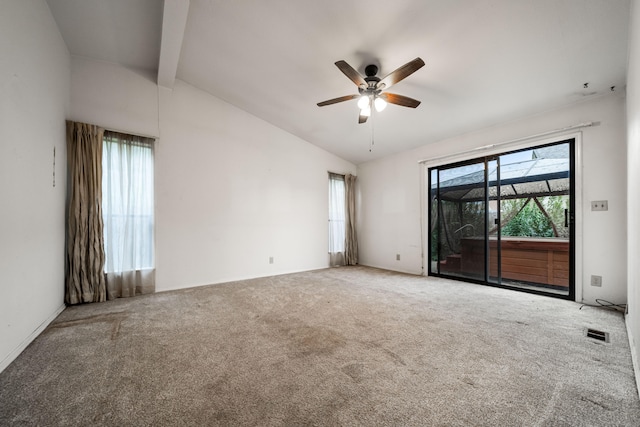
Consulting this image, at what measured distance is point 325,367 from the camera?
1.64 metres

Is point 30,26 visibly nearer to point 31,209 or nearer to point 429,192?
point 31,209

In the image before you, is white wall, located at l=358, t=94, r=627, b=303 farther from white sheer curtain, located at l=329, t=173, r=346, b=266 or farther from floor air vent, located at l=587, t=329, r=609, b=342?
white sheer curtain, located at l=329, t=173, r=346, b=266

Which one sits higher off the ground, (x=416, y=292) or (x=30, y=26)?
(x=30, y=26)

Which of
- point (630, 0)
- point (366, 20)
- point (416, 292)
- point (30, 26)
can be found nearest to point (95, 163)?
point (30, 26)

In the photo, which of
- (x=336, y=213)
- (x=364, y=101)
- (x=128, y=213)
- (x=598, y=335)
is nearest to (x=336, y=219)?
(x=336, y=213)

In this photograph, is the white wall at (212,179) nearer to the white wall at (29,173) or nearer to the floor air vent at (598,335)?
the white wall at (29,173)

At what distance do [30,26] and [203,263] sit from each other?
10.0ft

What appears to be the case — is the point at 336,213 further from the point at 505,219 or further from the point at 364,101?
the point at 505,219

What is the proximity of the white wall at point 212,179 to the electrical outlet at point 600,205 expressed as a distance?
408cm

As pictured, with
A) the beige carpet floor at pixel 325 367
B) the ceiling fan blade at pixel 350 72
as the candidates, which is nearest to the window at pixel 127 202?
the beige carpet floor at pixel 325 367

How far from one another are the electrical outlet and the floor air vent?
59.4 inches

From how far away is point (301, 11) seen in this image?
Result: 7.59ft

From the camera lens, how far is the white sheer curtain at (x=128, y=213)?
3.18 metres

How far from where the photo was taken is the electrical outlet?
2.79 meters
